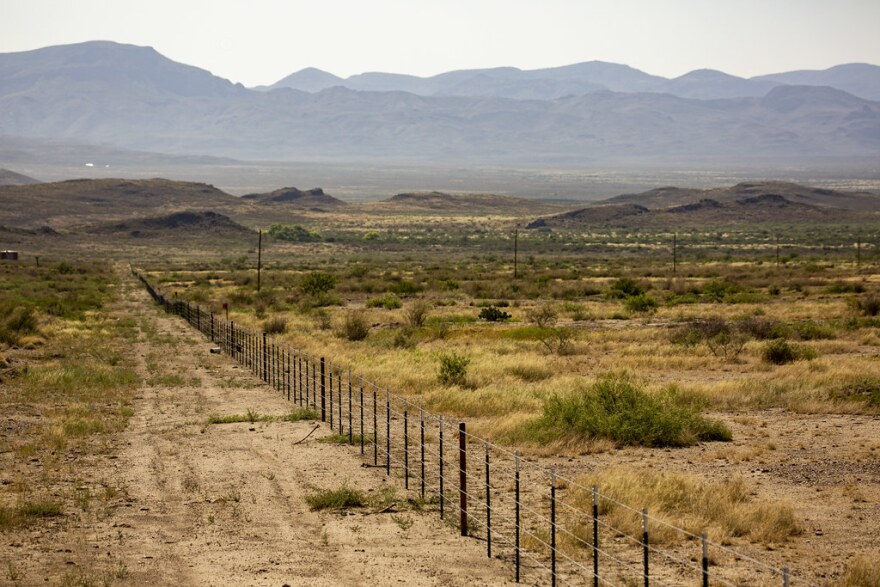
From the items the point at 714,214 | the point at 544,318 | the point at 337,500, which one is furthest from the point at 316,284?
the point at 714,214

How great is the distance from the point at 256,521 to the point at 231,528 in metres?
0.39

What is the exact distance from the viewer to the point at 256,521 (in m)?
14.0

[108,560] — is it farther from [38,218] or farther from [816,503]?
[38,218]

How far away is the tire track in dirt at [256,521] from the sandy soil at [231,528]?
2cm

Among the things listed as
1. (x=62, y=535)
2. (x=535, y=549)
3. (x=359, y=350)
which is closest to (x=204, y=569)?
(x=62, y=535)

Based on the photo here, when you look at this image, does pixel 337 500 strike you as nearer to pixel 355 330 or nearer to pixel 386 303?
pixel 355 330

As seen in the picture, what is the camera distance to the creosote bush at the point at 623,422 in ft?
60.7

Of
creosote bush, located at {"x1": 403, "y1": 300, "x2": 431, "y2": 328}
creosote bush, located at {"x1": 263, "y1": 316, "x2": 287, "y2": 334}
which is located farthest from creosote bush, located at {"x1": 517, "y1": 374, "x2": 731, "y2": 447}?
creosote bush, located at {"x1": 263, "y1": 316, "x2": 287, "y2": 334}

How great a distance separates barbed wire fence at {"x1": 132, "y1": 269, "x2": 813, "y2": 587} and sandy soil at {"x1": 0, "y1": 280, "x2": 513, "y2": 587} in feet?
1.33

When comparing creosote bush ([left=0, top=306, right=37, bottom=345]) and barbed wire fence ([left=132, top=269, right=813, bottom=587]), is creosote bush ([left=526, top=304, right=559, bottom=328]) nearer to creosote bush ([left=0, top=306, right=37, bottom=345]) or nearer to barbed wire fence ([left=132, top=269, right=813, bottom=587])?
creosote bush ([left=0, top=306, right=37, bottom=345])

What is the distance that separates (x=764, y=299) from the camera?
173 ft

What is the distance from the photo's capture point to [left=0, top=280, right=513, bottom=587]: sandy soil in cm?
1183

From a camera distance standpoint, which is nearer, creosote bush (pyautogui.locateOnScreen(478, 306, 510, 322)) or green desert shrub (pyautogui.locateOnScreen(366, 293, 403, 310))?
creosote bush (pyautogui.locateOnScreen(478, 306, 510, 322))

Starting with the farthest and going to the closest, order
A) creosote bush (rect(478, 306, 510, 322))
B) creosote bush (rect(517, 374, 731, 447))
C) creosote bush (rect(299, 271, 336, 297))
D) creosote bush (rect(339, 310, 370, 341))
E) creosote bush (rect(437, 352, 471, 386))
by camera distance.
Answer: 1. creosote bush (rect(299, 271, 336, 297))
2. creosote bush (rect(478, 306, 510, 322))
3. creosote bush (rect(339, 310, 370, 341))
4. creosote bush (rect(437, 352, 471, 386))
5. creosote bush (rect(517, 374, 731, 447))
